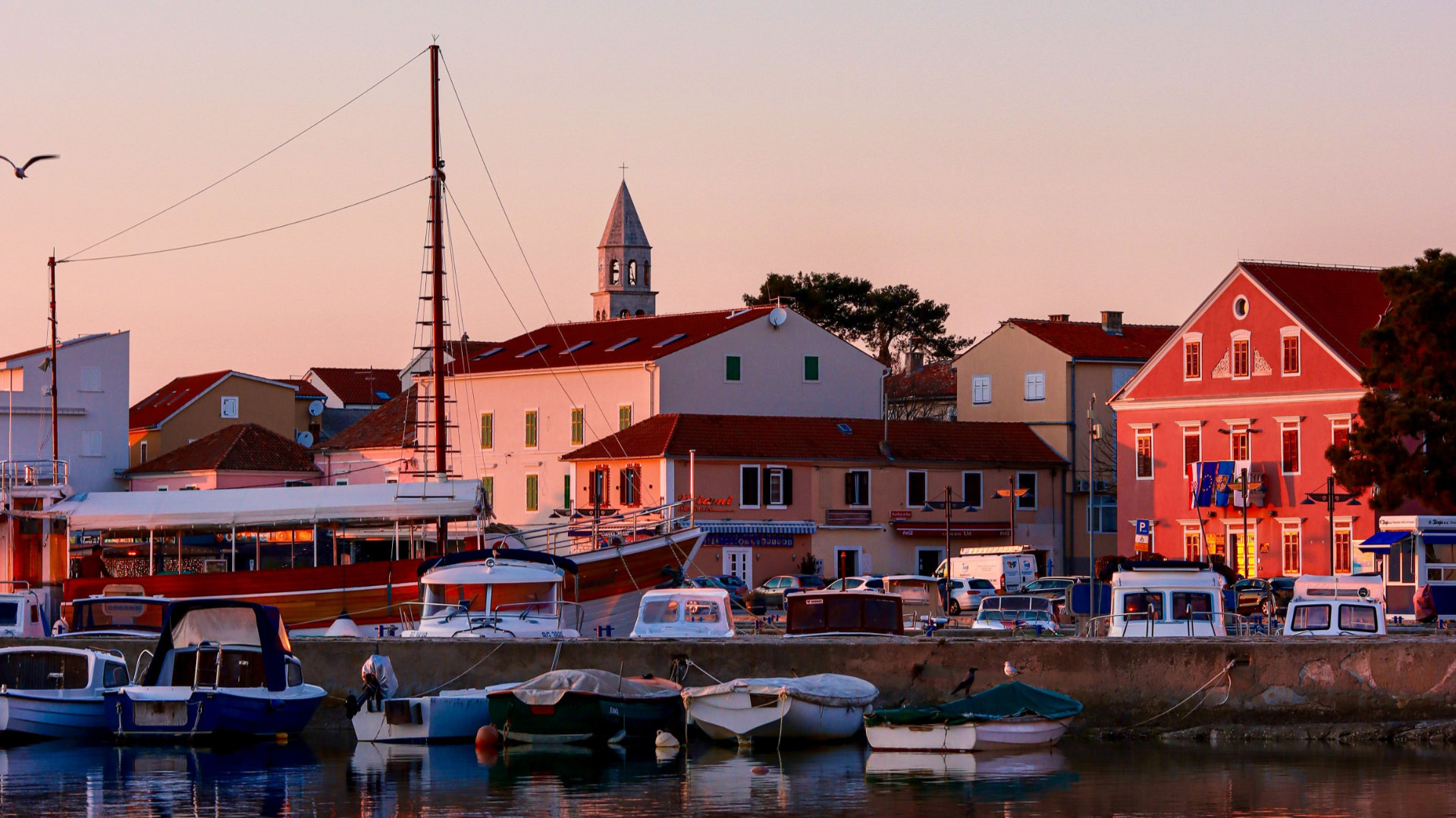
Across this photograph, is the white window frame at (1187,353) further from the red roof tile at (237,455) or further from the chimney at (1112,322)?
the red roof tile at (237,455)

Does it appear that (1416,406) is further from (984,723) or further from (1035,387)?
(984,723)

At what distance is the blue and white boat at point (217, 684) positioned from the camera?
3073cm

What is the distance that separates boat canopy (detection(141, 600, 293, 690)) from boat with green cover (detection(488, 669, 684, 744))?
156 inches

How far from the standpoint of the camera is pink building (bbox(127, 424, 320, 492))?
298 ft

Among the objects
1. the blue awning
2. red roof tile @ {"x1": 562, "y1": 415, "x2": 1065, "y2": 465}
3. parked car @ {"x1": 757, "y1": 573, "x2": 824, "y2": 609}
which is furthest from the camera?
red roof tile @ {"x1": 562, "y1": 415, "x2": 1065, "y2": 465}

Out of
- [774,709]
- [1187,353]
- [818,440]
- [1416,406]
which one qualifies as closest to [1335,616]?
[774,709]

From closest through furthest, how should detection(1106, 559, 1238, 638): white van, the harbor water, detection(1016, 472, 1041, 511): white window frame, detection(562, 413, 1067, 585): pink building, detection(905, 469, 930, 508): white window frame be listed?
the harbor water
detection(1106, 559, 1238, 638): white van
detection(562, 413, 1067, 585): pink building
detection(905, 469, 930, 508): white window frame
detection(1016, 472, 1041, 511): white window frame

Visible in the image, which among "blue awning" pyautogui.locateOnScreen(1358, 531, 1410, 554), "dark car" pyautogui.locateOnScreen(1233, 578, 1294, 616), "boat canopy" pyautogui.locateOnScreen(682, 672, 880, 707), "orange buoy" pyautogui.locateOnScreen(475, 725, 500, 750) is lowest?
"orange buoy" pyautogui.locateOnScreen(475, 725, 500, 750)

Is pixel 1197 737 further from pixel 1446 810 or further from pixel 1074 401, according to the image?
pixel 1074 401

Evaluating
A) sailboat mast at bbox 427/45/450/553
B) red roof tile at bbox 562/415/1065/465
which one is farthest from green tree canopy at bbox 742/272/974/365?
sailboat mast at bbox 427/45/450/553

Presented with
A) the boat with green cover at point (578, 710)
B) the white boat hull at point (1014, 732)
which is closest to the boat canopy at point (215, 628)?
the boat with green cover at point (578, 710)

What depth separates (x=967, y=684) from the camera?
30609 mm

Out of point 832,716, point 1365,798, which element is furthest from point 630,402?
point 1365,798

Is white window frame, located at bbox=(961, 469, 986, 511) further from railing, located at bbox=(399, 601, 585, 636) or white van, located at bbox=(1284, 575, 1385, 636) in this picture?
white van, located at bbox=(1284, 575, 1385, 636)
